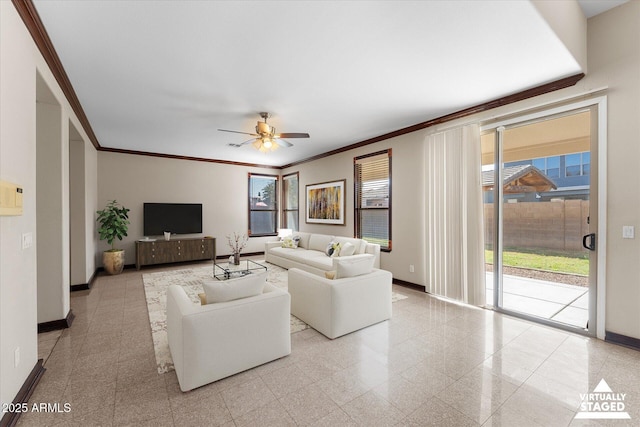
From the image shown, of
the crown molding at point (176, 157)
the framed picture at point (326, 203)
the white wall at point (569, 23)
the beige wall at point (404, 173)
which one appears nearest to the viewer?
the beige wall at point (404, 173)

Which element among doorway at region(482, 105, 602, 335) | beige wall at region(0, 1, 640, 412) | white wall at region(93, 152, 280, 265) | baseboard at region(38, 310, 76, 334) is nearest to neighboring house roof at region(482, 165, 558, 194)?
doorway at region(482, 105, 602, 335)

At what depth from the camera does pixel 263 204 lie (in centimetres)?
834

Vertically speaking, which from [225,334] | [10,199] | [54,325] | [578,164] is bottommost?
[54,325]

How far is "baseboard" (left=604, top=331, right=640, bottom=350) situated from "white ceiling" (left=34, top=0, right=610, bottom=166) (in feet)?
8.96

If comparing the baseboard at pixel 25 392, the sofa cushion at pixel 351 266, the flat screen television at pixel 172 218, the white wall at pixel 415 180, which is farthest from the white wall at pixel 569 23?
the flat screen television at pixel 172 218

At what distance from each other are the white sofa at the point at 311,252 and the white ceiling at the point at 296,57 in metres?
2.31

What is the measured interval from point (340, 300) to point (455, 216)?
7.54 ft

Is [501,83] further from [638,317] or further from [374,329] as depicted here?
[374,329]

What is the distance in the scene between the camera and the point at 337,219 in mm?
6395

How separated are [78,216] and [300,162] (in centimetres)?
487

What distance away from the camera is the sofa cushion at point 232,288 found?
88.1 inches

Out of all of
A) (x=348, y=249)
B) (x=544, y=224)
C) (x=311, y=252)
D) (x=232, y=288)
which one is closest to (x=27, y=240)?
(x=232, y=288)

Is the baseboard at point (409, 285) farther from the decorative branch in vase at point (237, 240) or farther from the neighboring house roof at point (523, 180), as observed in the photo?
the decorative branch in vase at point (237, 240)

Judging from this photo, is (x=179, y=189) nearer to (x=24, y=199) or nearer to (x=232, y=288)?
(x=24, y=199)
